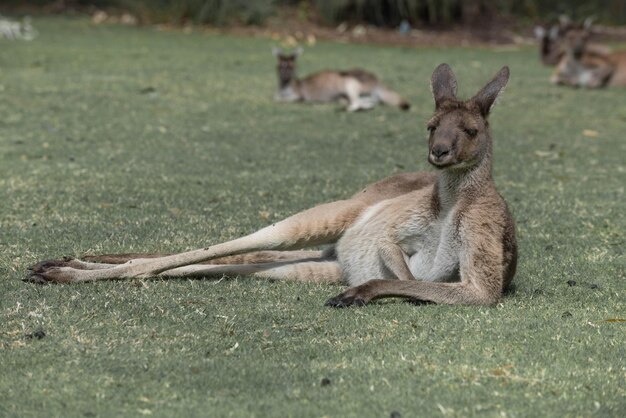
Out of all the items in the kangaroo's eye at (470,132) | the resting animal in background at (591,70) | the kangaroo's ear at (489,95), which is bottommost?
the resting animal in background at (591,70)

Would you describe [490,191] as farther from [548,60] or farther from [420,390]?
[548,60]

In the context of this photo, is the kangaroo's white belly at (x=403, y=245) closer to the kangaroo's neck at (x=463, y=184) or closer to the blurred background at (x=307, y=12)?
the kangaroo's neck at (x=463, y=184)

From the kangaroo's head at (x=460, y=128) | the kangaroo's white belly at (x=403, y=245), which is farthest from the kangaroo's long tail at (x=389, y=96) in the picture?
the kangaroo's head at (x=460, y=128)

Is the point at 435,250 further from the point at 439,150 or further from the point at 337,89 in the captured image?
the point at 337,89

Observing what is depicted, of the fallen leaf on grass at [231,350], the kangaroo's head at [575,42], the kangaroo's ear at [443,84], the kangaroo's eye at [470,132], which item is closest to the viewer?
the fallen leaf on grass at [231,350]

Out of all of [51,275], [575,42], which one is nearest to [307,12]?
[575,42]

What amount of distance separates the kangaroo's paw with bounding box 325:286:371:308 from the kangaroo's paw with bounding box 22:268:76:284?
121cm

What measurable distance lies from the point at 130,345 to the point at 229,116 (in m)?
7.24

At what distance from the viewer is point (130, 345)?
431cm

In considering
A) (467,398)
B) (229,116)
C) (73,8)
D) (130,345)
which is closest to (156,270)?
(130,345)

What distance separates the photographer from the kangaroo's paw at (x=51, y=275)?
5129mm

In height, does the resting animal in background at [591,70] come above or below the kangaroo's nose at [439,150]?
below

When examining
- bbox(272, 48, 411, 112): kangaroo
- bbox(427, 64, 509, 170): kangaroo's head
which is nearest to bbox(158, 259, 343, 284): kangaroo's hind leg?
bbox(427, 64, 509, 170): kangaroo's head

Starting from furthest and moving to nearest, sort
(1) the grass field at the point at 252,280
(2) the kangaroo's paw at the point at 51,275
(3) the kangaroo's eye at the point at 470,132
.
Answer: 1. (2) the kangaroo's paw at the point at 51,275
2. (3) the kangaroo's eye at the point at 470,132
3. (1) the grass field at the point at 252,280
